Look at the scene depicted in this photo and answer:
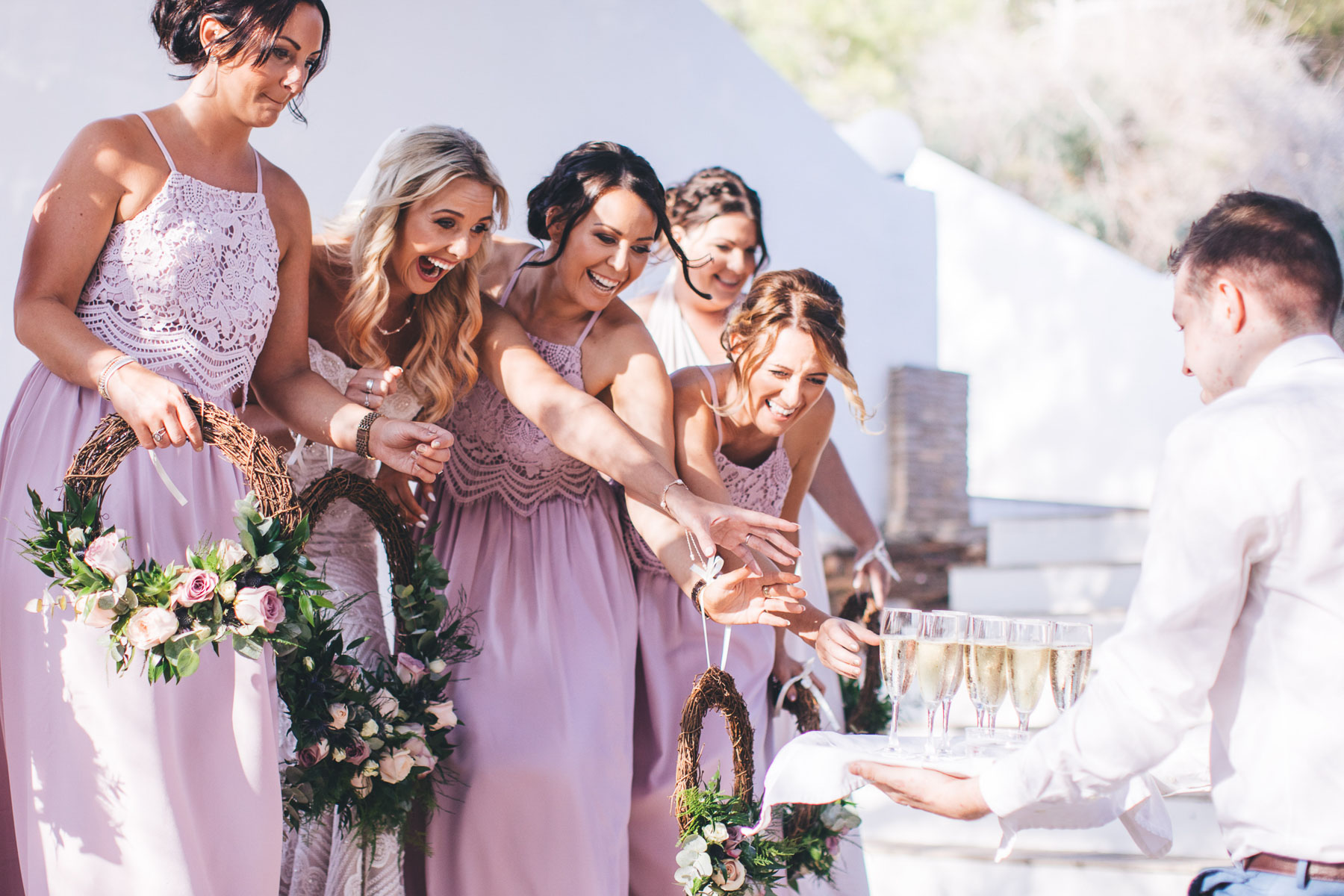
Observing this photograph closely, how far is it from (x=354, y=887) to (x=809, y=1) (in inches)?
798

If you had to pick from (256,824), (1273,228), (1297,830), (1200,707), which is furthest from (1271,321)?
(256,824)

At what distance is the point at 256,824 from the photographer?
247 centimetres

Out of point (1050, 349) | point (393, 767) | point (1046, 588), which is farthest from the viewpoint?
point (1050, 349)

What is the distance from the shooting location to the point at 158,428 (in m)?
2.28

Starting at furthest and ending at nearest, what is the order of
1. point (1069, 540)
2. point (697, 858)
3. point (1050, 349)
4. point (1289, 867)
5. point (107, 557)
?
1. point (1050, 349)
2. point (1069, 540)
3. point (697, 858)
4. point (107, 557)
5. point (1289, 867)

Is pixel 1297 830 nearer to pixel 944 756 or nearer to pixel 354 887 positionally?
pixel 944 756

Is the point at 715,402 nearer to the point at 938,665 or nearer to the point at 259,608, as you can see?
the point at 938,665

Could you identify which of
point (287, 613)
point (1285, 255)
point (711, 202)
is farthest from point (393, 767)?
point (711, 202)

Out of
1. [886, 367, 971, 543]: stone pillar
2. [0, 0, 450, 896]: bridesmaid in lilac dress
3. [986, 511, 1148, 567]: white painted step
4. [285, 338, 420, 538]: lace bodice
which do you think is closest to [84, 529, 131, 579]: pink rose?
A: [0, 0, 450, 896]: bridesmaid in lilac dress

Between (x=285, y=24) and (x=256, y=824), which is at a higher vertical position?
(x=285, y=24)

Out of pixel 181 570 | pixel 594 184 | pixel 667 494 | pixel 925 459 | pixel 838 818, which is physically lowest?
pixel 838 818

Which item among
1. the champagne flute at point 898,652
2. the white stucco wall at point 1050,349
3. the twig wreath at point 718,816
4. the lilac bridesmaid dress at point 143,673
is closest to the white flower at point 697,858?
the twig wreath at point 718,816

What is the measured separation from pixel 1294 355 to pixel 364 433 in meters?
1.87

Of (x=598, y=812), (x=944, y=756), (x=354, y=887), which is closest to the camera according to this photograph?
(x=944, y=756)
